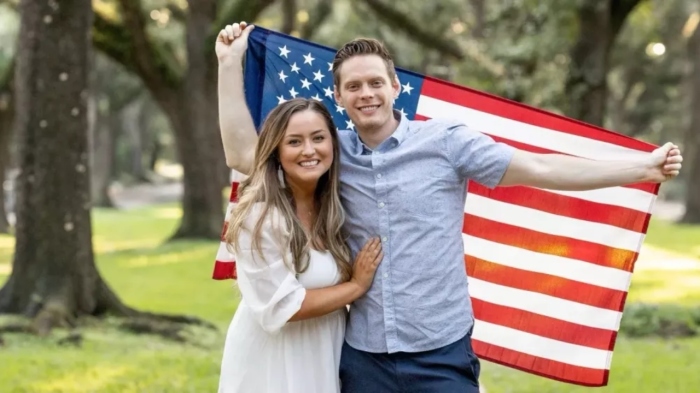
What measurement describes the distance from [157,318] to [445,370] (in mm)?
6951

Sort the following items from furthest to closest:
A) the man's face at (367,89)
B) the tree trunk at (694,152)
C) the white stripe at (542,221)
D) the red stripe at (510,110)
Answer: the tree trunk at (694,152) < the white stripe at (542,221) < the red stripe at (510,110) < the man's face at (367,89)

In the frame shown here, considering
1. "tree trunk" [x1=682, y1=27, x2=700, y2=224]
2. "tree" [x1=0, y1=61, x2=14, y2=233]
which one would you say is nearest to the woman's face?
"tree" [x1=0, y1=61, x2=14, y2=233]

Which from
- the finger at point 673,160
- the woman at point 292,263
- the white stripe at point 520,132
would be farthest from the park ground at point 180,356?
the finger at point 673,160

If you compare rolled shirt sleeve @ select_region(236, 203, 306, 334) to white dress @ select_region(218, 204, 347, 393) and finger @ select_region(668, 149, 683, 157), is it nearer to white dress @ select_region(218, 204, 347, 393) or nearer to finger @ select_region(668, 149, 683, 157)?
white dress @ select_region(218, 204, 347, 393)

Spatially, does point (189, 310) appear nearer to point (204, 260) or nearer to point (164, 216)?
point (204, 260)

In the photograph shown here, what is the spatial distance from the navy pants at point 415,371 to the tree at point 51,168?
20.2 ft

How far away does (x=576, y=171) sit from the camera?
3666mm

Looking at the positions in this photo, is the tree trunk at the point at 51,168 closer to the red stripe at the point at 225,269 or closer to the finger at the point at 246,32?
the red stripe at the point at 225,269

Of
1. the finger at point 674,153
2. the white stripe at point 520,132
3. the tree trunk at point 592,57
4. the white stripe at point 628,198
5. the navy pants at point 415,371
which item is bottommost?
the navy pants at point 415,371

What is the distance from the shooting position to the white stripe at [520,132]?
495 centimetres

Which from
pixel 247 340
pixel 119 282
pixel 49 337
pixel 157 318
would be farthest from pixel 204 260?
pixel 247 340

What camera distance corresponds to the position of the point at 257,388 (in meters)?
3.66

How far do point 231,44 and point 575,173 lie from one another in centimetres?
164

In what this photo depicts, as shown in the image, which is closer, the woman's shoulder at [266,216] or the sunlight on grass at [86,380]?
the woman's shoulder at [266,216]
